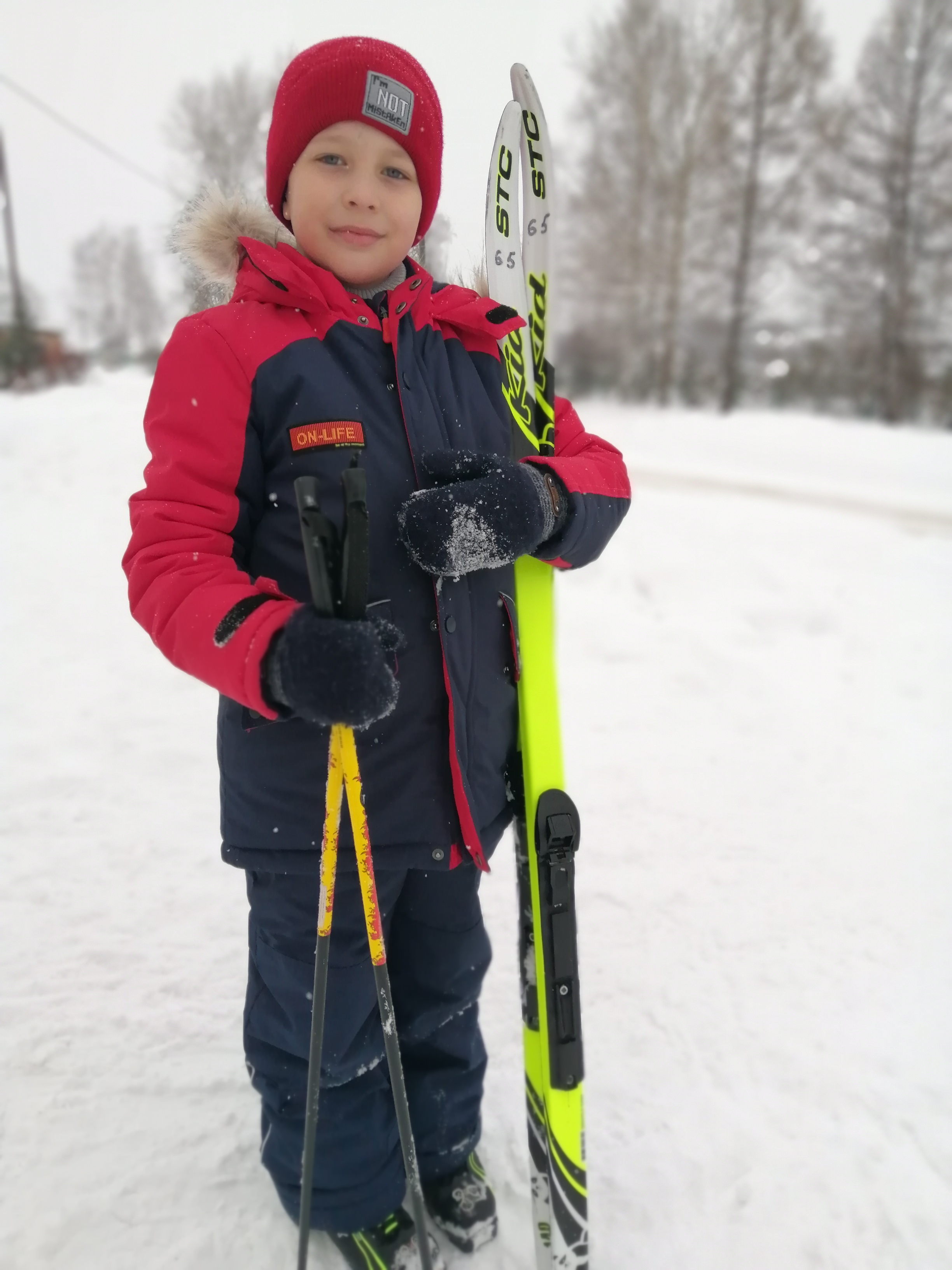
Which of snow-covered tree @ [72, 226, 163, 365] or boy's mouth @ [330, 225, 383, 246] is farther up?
snow-covered tree @ [72, 226, 163, 365]

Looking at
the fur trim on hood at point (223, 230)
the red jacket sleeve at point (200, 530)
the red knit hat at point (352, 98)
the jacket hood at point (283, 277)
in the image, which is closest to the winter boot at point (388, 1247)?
the red jacket sleeve at point (200, 530)

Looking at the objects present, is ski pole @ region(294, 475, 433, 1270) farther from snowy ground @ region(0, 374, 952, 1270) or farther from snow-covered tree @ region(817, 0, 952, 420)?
snow-covered tree @ region(817, 0, 952, 420)

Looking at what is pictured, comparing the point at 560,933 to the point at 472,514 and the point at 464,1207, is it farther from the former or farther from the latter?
the point at 472,514

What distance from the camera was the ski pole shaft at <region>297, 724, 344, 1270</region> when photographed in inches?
46.8

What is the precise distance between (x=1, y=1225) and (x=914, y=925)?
7.84 feet

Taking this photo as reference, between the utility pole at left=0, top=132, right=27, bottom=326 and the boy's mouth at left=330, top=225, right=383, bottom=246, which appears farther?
the utility pole at left=0, top=132, right=27, bottom=326

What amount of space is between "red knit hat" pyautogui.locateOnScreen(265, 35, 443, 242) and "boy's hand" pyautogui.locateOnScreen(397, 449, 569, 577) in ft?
1.78

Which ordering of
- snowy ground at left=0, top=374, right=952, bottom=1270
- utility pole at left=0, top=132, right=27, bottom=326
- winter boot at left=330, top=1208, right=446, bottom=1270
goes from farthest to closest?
utility pole at left=0, top=132, right=27, bottom=326
snowy ground at left=0, top=374, right=952, bottom=1270
winter boot at left=330, top=1208, right=446, bottom=1270

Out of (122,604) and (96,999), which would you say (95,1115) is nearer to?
(96,999)

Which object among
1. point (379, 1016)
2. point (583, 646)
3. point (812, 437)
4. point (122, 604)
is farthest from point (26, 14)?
point (812, 437)

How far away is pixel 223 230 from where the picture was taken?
4.48 ft

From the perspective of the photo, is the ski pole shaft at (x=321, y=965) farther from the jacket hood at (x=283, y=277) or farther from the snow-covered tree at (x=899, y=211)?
the snow-covered tree at (x=899, y=211)

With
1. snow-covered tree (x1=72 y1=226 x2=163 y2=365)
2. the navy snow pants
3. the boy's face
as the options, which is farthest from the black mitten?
snow-covered tree (x1=72 y1=226 x2=163 y2=365)

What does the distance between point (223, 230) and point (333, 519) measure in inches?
21.2
